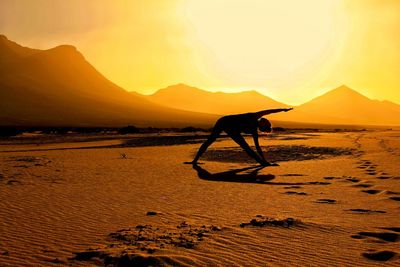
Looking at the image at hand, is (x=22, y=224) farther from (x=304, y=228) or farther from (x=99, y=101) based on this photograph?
(x=99, y=101)

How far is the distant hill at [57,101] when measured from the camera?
354 feet

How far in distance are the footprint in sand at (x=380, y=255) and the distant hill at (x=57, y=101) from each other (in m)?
91.1

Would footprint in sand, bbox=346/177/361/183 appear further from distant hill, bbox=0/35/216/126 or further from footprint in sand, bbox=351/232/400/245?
distant hill, bbox=0/35/216/126

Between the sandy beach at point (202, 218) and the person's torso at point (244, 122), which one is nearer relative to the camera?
the sandy beach at point (202, 218)

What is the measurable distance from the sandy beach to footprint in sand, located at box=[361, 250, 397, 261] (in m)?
0.02

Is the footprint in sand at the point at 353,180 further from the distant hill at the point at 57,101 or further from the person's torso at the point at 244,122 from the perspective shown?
the distant hill at the point at 57,101

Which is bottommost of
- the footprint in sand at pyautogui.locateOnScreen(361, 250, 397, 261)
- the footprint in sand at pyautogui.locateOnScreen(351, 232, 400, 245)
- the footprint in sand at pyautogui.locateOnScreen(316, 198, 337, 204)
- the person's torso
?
the footprint in sand at pyautogui.locateOnScreen(361, 250, 397, 261)

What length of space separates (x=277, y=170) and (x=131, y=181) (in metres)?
6.10

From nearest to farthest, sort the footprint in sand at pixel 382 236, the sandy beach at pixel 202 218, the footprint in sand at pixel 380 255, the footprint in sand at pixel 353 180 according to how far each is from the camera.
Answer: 1. the footprint in sand at pixel 380 255
2. the sandy beach at pixel 202 218
3. the footprint in sand at pixel 382 236
4. the footprint in sand at pixel 353 180

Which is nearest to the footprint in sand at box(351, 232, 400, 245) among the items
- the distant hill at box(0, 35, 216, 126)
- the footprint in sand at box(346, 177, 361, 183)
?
the footprint in sand at box(346, 177, 361, 183)

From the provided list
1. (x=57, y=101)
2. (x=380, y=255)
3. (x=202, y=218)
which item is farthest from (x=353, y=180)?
(x=57, y=101)

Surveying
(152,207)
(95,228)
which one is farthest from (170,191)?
(95,228)

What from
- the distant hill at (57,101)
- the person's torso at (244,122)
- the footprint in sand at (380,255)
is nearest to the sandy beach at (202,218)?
the footprint in sand at (380,255)

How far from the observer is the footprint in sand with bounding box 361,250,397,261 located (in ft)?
19.6
